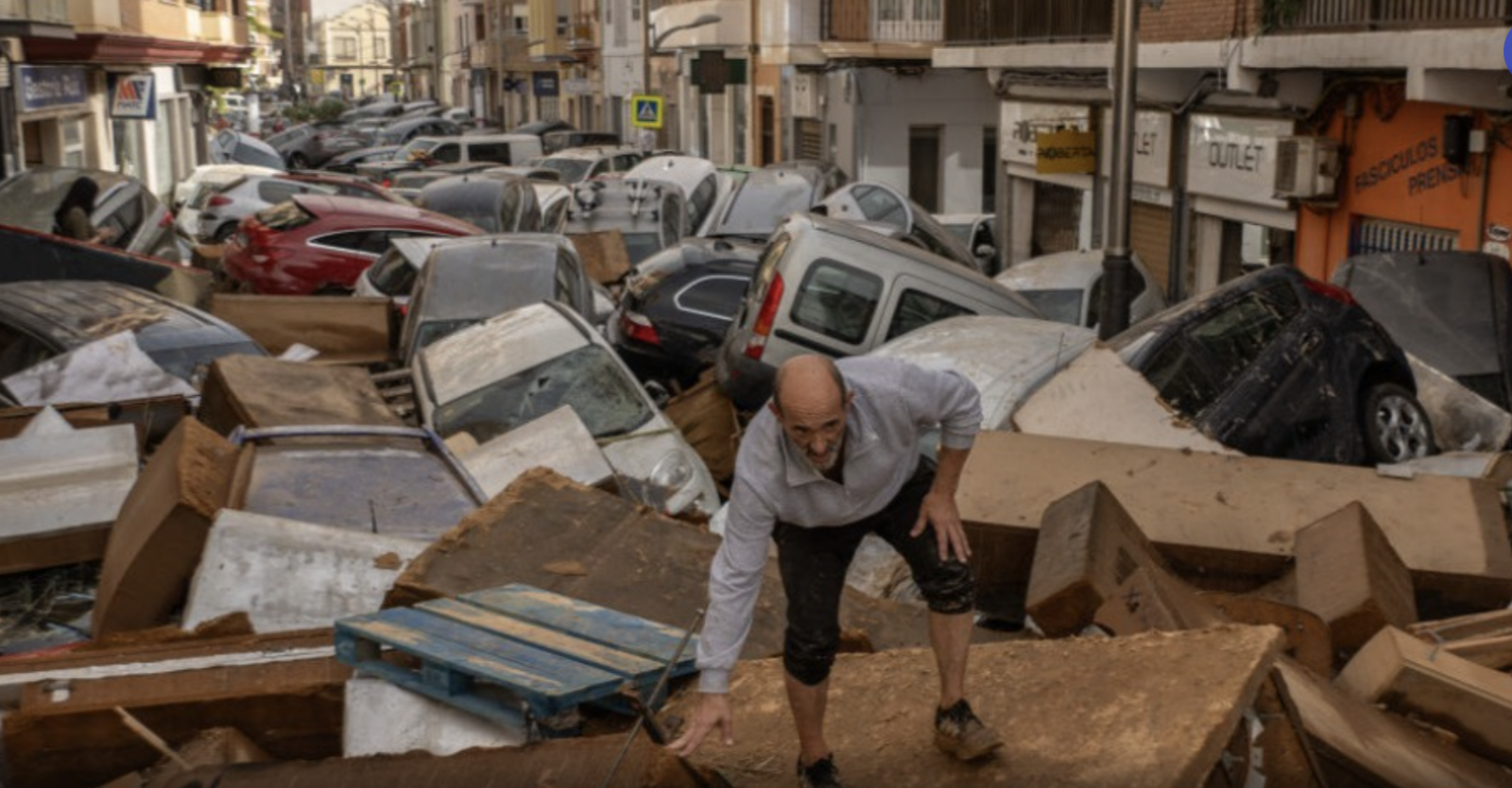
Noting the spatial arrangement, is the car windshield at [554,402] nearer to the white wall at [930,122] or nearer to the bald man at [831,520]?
the bald man at [831,520]

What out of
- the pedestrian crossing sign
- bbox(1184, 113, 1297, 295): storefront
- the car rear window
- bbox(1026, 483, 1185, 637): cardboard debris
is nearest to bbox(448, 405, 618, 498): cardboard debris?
bbox(1026, 483, 1185, 637): cardboard debris

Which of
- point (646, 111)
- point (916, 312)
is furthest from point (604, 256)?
point (646, 111)

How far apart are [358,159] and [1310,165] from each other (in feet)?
117

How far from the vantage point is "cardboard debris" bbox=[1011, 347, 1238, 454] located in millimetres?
9344

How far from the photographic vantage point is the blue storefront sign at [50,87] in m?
26.4

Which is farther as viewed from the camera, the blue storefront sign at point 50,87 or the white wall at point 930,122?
the white wall at point 930,122

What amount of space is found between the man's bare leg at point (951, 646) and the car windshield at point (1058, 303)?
10611mm

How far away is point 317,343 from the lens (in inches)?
555

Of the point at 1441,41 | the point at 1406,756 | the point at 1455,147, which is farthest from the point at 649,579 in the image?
the point at 1455,147

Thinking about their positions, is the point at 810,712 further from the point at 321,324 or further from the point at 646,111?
the point at 646,111

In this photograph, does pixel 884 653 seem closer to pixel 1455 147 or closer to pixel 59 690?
pixel 59 690

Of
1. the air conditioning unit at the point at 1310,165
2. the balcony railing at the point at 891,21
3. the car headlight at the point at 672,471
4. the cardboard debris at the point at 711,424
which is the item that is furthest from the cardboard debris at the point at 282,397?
the balcony railing at the point at 891,21

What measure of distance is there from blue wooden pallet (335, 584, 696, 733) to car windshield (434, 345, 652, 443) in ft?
15.8

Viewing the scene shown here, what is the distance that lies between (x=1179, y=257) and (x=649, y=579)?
1437cm
